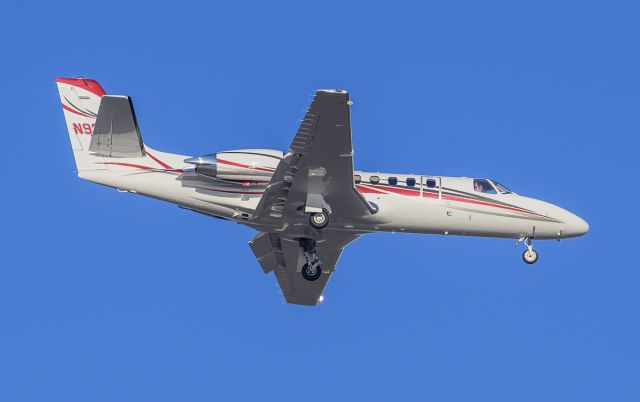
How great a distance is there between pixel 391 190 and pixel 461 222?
2.57 m

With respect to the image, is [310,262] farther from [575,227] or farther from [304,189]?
[575,227]

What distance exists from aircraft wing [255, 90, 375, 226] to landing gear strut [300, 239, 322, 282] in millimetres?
2398

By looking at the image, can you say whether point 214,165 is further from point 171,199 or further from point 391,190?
point 391,190

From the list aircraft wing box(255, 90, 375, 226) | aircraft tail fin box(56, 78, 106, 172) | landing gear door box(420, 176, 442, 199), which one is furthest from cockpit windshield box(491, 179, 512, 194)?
aircraft tail fin box(56, 78, 106, 172)

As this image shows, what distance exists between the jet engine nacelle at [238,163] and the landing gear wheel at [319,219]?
185 cm

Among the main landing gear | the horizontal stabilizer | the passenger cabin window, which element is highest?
the passenger cabin window

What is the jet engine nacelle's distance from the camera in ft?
110

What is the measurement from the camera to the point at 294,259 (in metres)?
38.8

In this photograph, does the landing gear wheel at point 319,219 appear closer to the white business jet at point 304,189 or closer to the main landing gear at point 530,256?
the white business jet at point 304,189

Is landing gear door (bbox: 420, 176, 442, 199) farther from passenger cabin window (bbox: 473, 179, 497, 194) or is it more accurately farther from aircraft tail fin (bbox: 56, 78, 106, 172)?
aircraft tail fin (bbox: 56, 78, 106, 172)

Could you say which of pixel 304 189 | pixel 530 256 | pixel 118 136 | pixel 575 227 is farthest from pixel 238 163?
pixel 575 227

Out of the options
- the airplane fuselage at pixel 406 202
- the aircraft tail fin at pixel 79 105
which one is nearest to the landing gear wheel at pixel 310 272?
the airplane fuselage at pixel 406 202

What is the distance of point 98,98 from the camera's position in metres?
36.2

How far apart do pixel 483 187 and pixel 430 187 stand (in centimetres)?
191
